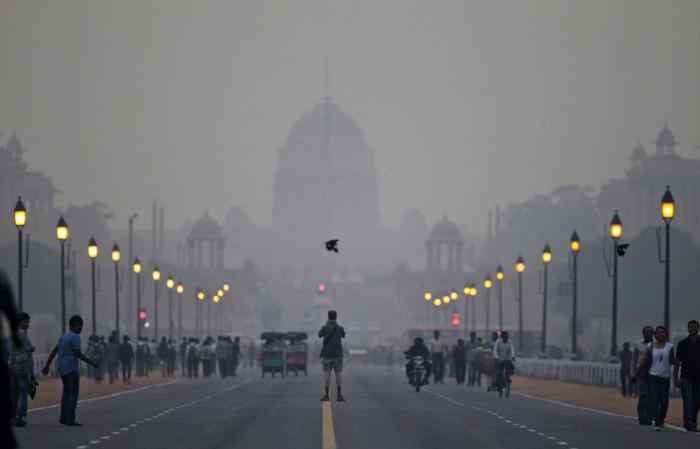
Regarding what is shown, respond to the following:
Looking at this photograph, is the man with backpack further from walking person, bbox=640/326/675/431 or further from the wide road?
walking person, bbox=640/326/675/431

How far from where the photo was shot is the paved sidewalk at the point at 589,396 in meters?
41.3

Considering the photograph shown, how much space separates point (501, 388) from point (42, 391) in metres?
12.8


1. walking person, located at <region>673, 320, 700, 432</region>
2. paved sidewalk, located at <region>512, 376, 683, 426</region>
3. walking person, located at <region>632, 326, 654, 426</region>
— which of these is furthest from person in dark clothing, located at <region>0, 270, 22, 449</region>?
paved sidewalk, located at <region>512, 376, 683, 426</region>

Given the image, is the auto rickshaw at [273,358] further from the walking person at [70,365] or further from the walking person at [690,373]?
the walking person at [690,373]

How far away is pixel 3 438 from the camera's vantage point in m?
12.0

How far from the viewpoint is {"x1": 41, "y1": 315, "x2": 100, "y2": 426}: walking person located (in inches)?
1180

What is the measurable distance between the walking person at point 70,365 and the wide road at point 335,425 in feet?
1.14

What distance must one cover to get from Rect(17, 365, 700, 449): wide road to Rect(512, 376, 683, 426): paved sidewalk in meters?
1.15

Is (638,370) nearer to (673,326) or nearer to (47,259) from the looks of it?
(673,326)

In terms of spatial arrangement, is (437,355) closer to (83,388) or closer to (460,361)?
(460,361)

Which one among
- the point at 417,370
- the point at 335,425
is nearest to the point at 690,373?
the point at 335,425

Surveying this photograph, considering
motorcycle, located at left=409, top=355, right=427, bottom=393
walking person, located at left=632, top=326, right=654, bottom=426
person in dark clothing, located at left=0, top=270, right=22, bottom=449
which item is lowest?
motorcycle, located at left=409, top=355, right=427, bottom=393

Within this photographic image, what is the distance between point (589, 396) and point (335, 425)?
22.2 meters

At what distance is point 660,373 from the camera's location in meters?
31.8
